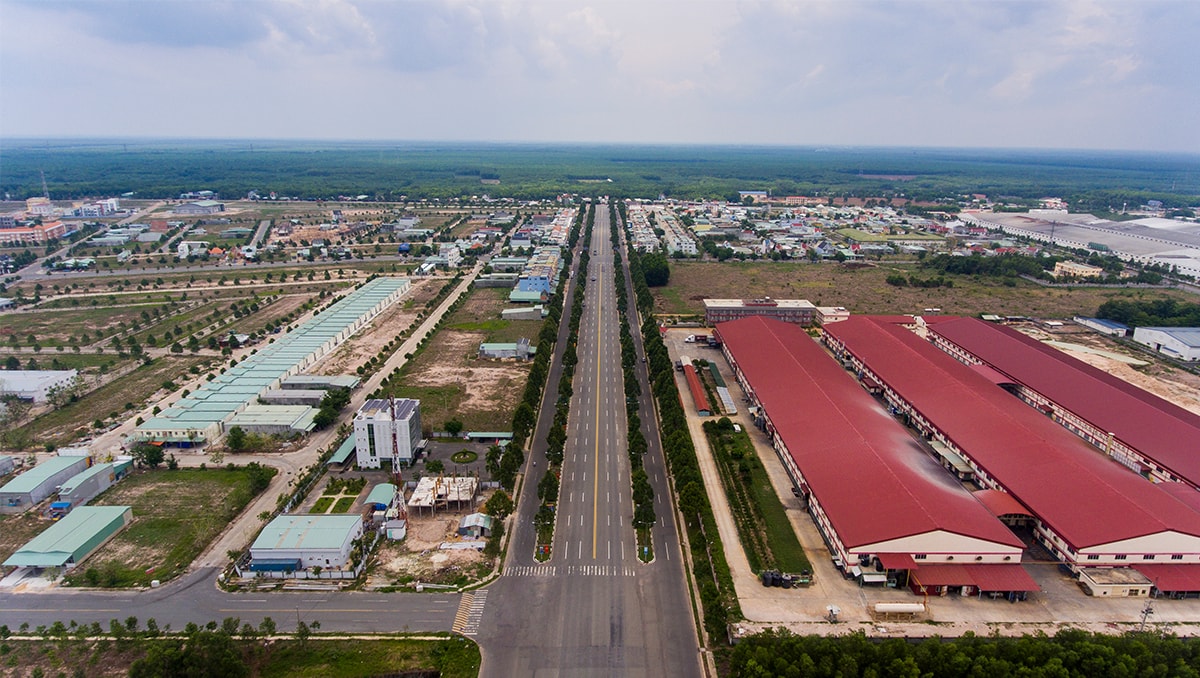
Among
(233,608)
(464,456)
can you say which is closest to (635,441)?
(464,456)

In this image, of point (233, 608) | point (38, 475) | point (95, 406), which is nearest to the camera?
point (233, 608)

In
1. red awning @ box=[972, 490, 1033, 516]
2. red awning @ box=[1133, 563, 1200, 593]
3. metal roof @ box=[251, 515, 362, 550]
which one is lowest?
red awning @ box=[1133, 563, 1200, 593]

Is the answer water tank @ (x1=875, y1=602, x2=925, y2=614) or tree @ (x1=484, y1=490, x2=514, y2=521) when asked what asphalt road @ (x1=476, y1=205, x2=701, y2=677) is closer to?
tree @ (x1=484, y1=490, x2=514, y2=521)

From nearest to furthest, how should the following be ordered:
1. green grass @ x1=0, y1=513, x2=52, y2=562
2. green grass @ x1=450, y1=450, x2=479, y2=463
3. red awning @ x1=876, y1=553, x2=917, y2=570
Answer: red awning @ x1=876, y1=553, x2=917, y2=570, green grass @ x1=0, y1=513, x2=52, y2=562, green grass @ x1=450, y1=450, x2=479, y2=463

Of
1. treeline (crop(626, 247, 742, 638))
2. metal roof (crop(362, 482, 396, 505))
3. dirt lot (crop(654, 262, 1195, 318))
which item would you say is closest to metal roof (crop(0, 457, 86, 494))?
metal roof (crop(362, 482, 396, 505))

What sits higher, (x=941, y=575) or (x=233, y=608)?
(x=941, y=575)

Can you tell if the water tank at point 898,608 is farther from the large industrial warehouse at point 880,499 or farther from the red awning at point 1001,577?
the red awning at point 1001,577

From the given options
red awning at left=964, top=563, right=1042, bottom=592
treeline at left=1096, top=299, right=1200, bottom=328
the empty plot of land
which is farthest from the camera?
treeline at left=1096, top=299, right=1200, bottom=328

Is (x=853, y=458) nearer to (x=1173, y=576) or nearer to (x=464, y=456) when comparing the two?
(x=1173, y=576)
